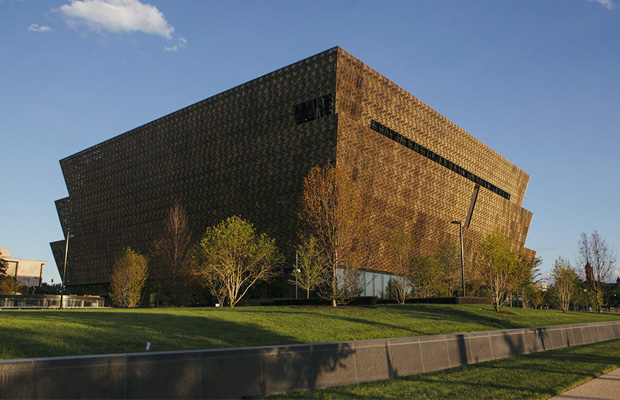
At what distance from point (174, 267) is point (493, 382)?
44.0 metres

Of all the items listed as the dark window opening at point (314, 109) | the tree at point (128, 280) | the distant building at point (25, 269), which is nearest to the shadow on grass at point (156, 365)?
the dark window opening at point (314, 109)

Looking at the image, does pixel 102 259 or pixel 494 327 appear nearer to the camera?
pixel 494 327

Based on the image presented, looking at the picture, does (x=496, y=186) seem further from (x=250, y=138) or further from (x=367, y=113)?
(x=250, y=138)

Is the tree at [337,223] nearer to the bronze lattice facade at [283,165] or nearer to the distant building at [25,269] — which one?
the bronze lattice facade at [283,165]

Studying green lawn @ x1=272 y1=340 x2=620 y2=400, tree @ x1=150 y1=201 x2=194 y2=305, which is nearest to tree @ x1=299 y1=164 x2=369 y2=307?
green lawn @ x1=272 y1=340 x2=620 y2=400

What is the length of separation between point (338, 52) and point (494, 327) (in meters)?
33.7

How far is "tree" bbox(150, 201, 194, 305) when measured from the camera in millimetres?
51094

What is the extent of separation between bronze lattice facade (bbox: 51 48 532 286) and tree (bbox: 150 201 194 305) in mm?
8508

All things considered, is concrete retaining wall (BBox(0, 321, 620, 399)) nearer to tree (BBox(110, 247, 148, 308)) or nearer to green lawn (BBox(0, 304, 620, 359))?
green lawn (BBox(0, 304, 620, 359))

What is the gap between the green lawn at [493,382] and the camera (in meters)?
11.3

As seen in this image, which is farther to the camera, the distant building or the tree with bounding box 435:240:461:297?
the distant building

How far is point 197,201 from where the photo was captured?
67.9 metres

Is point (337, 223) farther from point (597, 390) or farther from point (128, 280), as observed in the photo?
point (128, 280)

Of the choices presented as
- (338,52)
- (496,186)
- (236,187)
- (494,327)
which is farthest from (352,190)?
(496,186)
